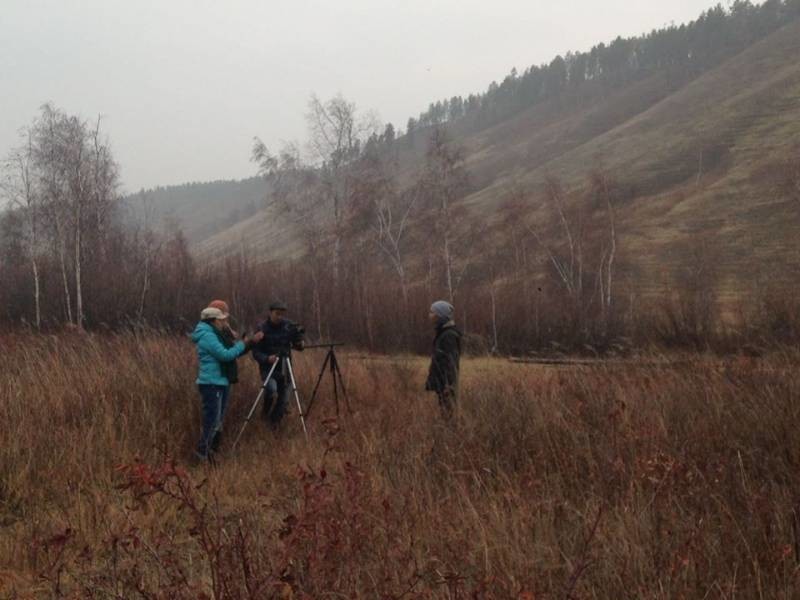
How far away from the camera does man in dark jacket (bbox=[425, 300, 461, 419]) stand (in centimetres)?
683

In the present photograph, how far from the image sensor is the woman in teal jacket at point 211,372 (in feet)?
20.4

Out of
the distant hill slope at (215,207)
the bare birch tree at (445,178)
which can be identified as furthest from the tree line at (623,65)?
the bare birch tree at (445,178)

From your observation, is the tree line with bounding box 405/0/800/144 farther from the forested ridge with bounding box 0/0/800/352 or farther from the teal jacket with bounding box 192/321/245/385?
the teal jacket with bounding box 192/321/245/385

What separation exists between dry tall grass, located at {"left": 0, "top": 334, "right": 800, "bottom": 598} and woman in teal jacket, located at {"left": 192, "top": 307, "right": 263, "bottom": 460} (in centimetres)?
33

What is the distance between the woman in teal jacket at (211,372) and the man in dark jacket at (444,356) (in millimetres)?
2080

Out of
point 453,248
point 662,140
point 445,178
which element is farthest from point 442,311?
point 662,140

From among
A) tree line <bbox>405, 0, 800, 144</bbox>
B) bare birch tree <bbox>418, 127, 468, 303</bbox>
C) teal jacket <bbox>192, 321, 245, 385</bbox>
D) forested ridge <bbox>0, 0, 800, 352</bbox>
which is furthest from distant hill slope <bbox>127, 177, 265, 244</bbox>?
teal jacket <bbox>192, 321, 245, 385</bbox>

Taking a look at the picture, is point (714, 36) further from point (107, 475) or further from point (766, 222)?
point (107, 475)

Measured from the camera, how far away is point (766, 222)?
160ft

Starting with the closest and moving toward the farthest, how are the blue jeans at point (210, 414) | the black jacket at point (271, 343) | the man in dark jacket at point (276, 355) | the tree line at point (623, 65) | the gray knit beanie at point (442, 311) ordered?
the blue jeans at point (210, 414)
the gray knit beanie at point (442, 311)
the man in dark jacket at point (276, 355)
the black jacket at point (271, 343)
the tree line at point (623, 65)

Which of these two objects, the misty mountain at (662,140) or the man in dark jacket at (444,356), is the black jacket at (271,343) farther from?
the misty mountain at (662,140)

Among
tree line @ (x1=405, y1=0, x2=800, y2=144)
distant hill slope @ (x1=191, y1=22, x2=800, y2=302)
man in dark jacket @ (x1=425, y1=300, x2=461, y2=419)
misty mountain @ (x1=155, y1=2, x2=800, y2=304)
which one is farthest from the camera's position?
tree line @ (x1=405, y1=0, x2=800, y2=144)

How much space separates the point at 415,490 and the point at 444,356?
2770 mm

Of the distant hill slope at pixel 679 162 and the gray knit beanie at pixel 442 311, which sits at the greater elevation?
the distant hill slope at pixel 679 162
